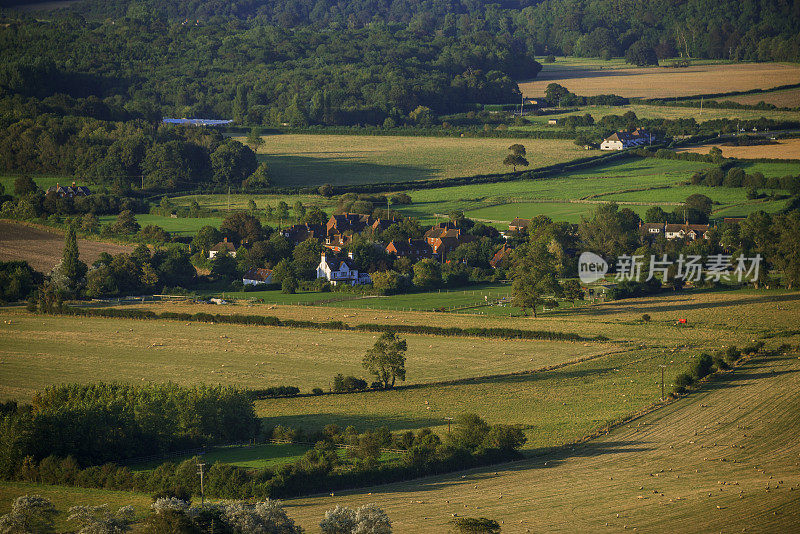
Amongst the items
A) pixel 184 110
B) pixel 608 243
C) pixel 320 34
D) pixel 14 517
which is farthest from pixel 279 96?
pixel 14 517

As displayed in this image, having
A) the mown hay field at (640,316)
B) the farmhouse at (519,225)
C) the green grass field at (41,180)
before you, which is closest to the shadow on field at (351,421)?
the mown hay field at (640,316)

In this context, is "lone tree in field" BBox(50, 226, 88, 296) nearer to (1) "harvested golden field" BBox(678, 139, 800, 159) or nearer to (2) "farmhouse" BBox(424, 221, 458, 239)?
(2) "farmhouse" BBox(424, 221, 458, 239)

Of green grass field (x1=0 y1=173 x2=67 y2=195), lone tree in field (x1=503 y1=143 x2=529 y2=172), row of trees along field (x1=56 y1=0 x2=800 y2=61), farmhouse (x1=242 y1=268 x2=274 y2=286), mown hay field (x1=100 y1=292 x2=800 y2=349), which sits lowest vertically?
mown hay field (x1=100 y1=292 x2=800 y2=349)

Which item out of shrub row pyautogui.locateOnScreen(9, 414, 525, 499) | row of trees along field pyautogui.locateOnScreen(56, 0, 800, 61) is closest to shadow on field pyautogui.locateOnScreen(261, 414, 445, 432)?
shrub row pyautogui.locateOnScreen(9, 414, 525, 499)

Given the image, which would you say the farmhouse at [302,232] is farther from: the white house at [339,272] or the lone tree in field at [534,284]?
the lone tree in field at [534,284]

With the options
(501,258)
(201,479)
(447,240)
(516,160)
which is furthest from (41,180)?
(201,479)

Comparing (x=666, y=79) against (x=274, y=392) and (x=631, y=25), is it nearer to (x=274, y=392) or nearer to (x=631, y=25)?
(x=631, y=25)
